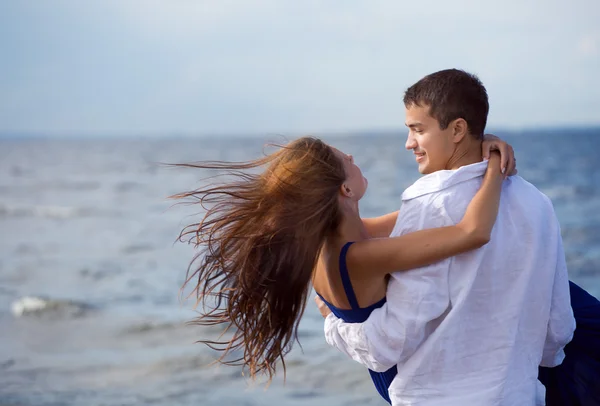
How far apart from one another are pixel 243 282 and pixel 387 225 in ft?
2.17

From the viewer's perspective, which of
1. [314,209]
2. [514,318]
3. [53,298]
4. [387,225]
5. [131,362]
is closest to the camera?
[514,318]

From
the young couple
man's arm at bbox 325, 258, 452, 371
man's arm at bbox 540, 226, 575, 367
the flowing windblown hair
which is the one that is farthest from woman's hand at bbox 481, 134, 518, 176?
the flowing windblown hair

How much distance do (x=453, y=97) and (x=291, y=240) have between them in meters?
0.68

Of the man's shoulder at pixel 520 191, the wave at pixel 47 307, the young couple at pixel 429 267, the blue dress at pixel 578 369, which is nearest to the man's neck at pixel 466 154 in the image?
the young couple at pixel 429 267

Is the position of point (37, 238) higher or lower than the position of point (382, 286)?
lower

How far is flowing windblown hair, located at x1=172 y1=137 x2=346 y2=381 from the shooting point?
95.7 inches

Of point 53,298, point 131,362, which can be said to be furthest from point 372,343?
point 53,298

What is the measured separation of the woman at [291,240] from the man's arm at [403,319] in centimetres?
5

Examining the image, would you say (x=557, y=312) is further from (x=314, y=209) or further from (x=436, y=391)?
(x=314, y=209)

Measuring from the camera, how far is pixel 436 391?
91.3 inches

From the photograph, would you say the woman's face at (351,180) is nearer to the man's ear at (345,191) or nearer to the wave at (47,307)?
the man's ear at (345,191)

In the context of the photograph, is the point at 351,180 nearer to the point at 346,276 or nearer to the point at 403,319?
the point at 346,276

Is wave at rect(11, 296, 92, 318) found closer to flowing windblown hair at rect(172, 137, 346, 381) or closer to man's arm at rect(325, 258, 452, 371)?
Answer: flowing windblown hair at rect(172, 137, 346, 381)

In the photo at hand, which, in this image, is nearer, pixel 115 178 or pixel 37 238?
pixel 37 238
